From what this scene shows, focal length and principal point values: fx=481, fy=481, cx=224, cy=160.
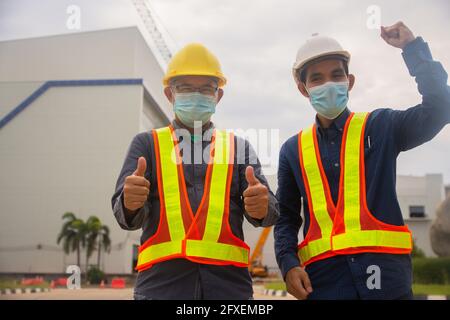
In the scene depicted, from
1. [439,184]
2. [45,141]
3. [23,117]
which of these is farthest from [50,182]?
[439,184]

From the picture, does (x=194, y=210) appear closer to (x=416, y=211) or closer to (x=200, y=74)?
(x=200, y=74)

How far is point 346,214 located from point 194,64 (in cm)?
106

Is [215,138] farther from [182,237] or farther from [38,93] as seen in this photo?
[38,93]

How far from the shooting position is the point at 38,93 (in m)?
30.6

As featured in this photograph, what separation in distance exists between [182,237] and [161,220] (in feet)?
0.42

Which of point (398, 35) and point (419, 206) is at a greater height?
point (419, 206)

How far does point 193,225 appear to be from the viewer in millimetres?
2213

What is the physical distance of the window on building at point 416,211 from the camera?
1443 inches

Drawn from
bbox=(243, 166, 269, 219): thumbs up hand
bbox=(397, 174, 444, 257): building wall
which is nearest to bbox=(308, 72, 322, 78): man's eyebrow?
bbox=(243, 166, 269, 219): thumbs up hand

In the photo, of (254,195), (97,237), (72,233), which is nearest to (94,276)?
(97,237)

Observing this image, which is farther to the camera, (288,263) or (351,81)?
(351,81)

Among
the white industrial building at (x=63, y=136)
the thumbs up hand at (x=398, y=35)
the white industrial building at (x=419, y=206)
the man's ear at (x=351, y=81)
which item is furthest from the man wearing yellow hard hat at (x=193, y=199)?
the white industrial building at (x=419, y=206)

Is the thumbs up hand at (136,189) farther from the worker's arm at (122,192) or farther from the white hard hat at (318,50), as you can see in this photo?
the white hard hat at (318,50)

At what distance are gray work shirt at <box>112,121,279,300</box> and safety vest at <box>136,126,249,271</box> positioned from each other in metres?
0.04
